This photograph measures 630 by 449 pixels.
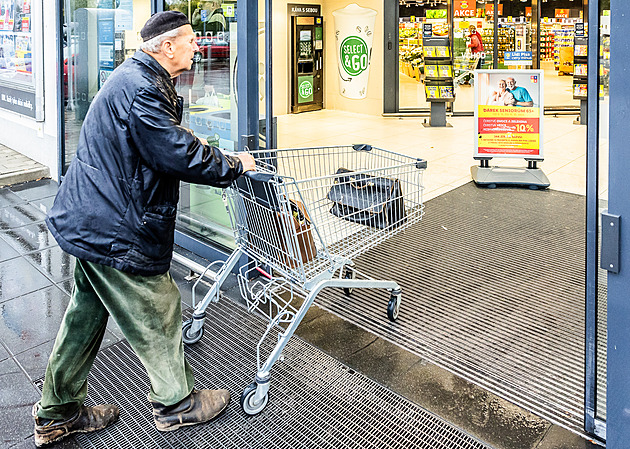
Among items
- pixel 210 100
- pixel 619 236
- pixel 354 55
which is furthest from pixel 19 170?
pixel 354 55

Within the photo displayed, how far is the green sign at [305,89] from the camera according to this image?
499 inches

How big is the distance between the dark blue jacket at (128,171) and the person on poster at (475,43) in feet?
35.9

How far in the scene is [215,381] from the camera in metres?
2.99

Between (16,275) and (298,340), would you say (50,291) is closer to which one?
(16,275)

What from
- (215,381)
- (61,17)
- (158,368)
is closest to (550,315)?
(215,381)

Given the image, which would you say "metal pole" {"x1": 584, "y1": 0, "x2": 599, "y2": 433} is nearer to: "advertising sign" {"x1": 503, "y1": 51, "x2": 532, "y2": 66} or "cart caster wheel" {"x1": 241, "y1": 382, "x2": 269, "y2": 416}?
"cart caster wheel" {"x1": 241, "y1": 382, "x2": 269, "y2": 416}

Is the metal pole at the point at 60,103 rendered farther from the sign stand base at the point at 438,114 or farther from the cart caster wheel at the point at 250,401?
the sign stand base at the point at 438,114

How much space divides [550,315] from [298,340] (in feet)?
5.19

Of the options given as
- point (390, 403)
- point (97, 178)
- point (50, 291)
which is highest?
point (97, 178)

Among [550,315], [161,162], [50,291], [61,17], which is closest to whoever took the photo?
[161,162]

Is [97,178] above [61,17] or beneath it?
beneath

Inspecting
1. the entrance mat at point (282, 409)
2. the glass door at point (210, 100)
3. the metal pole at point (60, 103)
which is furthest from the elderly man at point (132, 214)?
the metal pole at point (60, 103)

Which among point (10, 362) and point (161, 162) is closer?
point (161, 162)

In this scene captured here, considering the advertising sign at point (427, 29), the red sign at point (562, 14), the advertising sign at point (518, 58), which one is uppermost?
the red sign at point (562, 14)
